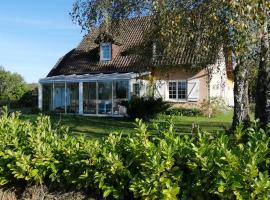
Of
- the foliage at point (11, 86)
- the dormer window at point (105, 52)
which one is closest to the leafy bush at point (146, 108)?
the dormer window at point (105, 52)

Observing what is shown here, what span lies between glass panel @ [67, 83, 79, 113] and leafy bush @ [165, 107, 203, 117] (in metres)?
7.27

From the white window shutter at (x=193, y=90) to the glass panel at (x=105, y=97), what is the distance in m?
5.52

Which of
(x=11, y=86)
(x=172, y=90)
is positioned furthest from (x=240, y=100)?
(x=11, y=86)

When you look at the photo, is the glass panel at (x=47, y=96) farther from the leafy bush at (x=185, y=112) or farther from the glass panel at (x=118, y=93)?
the leafy bush at (x=185, y=112)

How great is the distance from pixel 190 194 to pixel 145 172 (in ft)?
1.66

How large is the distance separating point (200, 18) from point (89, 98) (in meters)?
22.5

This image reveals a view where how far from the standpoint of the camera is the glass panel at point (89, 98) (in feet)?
96.6

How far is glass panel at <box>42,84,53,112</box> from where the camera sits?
106 ft

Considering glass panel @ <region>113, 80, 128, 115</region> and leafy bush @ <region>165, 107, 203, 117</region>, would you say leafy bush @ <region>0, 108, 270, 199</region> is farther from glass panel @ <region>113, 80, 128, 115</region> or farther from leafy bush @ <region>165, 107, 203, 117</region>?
glass panel @ <region>113, 80, 128, 115</region>

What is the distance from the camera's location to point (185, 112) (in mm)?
27469

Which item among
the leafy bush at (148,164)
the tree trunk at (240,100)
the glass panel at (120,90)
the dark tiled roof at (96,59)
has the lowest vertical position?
the leafy bush at (148,164)

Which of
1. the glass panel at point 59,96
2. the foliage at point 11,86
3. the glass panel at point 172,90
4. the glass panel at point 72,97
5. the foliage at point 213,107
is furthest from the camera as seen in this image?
the foliage at point 11,86

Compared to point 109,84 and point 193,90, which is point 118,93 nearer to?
point 109,84

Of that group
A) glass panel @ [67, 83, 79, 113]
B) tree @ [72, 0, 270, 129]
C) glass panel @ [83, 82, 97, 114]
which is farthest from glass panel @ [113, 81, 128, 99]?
tree @ [72, 0, 270, 129]
